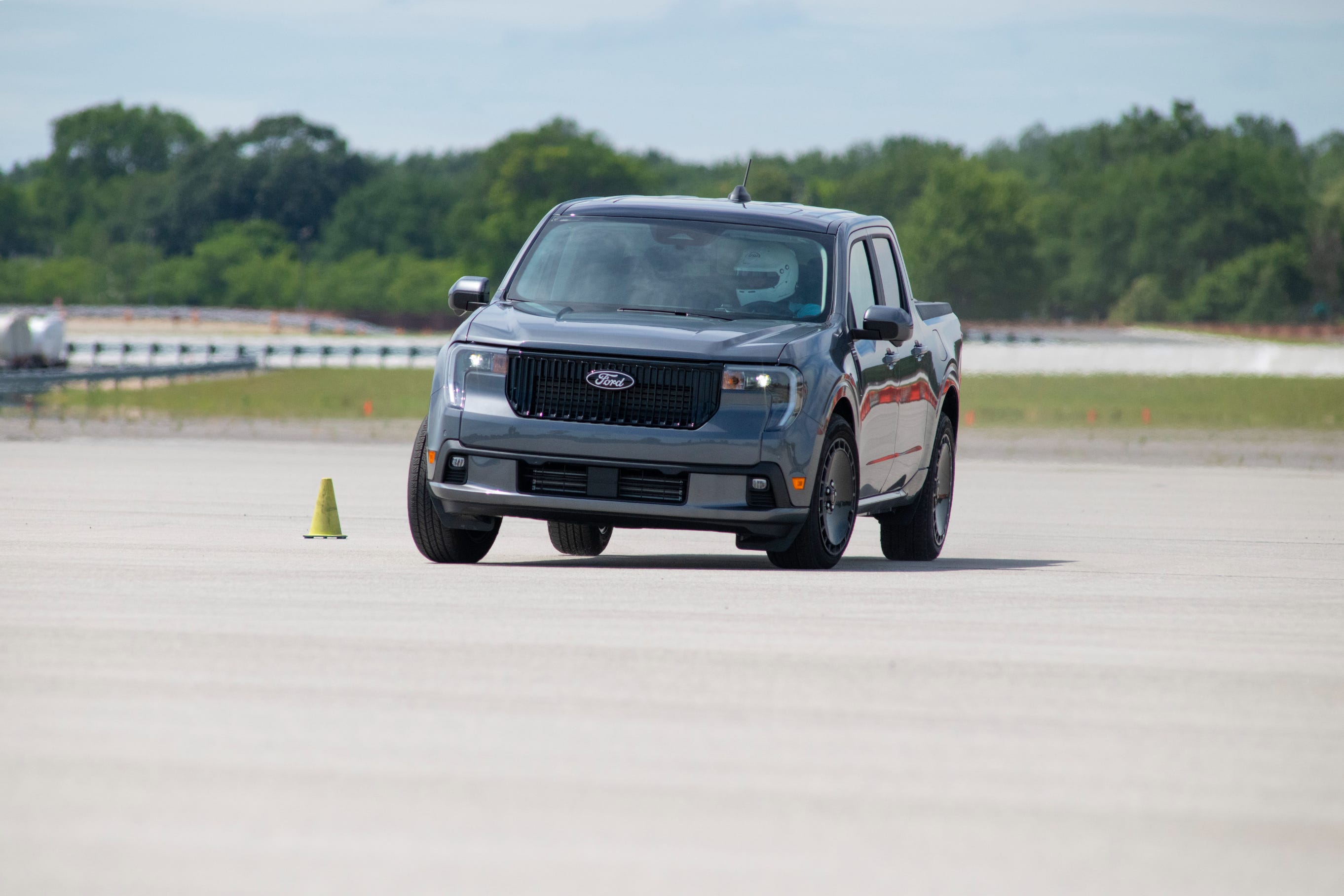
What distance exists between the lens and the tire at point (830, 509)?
1094cm

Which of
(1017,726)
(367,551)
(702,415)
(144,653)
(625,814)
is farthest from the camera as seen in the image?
(367,551)

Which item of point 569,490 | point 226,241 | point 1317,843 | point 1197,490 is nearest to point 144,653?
point 569,490

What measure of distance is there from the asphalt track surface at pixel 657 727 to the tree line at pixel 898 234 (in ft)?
436

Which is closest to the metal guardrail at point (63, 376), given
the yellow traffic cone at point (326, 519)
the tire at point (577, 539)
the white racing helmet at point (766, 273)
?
the yellow traffic cone at point (326, 519)

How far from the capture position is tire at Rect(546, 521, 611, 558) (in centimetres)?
1312

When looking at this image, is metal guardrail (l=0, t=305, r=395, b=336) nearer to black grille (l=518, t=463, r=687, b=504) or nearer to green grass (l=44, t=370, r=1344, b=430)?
green grass (l=44, t=370, r=1344, b=430)

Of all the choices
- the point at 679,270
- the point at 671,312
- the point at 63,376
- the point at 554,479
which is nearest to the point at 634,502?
the point at 554,479

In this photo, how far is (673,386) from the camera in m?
10.6

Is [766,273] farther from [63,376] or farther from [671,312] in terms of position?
[63,376]

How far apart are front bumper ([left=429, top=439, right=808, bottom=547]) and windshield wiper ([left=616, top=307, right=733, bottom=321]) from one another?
1.08 metres

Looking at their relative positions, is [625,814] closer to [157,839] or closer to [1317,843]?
[157,839]

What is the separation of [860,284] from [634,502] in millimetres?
2378

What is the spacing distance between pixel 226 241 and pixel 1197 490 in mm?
160636

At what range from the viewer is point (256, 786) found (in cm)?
537
